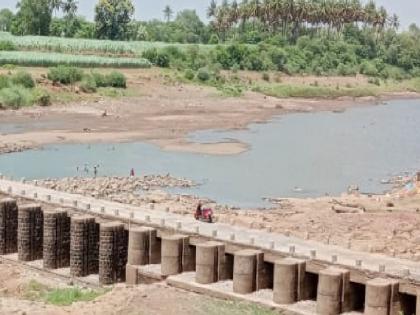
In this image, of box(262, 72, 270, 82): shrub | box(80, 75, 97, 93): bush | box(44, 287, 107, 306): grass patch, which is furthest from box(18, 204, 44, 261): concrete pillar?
box(262, 72, 270, 82): shrub

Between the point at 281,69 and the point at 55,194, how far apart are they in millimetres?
105742

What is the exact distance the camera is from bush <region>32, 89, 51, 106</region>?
9400cm

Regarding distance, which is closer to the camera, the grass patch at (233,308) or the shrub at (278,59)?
the grass patch at (233,308)

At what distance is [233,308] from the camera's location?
1118 inches

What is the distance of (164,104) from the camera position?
105m

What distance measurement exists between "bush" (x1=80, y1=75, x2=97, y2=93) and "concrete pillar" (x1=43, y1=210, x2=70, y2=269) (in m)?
68.3

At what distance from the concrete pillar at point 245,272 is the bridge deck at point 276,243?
764mm

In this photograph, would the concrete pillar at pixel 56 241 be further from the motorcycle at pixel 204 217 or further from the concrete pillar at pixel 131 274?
the motorcycle at pixel 204 217

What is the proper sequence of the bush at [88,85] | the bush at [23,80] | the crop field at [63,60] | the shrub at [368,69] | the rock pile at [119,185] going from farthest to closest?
the shrub at [368,69], the crop field at [63,60], the bush at [88,85], the bush at [23,80], the rock pile at [119,185]

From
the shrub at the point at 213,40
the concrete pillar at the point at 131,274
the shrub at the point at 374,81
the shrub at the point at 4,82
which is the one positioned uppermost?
the shrub at the point at 213,40

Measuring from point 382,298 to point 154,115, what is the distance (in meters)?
71.9

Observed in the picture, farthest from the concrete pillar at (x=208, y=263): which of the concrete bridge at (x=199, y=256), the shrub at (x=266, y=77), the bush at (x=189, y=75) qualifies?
the shrub at (x=266, y=77)

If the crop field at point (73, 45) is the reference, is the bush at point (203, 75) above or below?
below

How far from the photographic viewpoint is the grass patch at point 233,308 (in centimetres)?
2797
